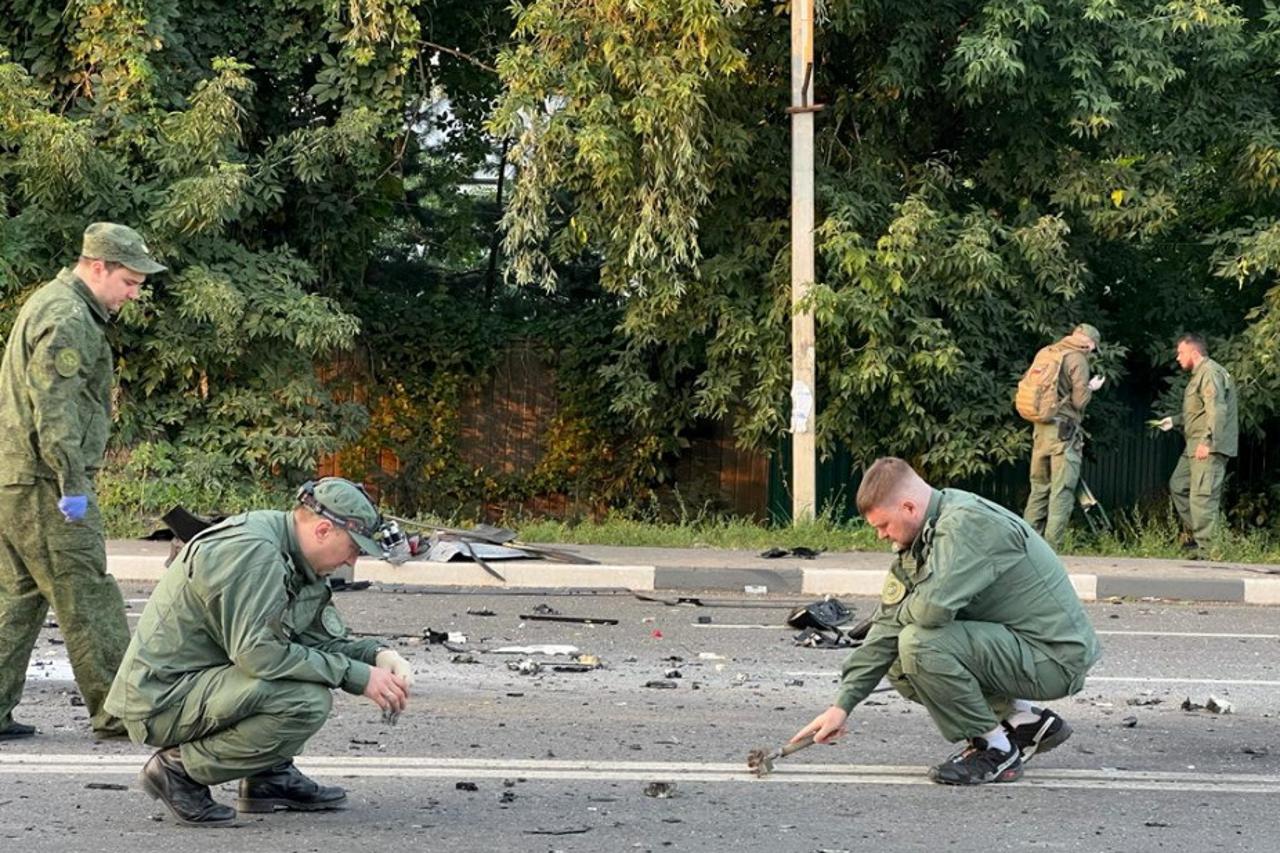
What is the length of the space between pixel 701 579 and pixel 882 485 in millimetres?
6822

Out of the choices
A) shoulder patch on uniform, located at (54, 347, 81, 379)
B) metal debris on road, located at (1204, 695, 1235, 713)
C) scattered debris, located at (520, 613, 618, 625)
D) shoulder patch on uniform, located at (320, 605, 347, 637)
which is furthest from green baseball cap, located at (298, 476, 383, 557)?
scattered debris, located at (520, 613, 618, 625)

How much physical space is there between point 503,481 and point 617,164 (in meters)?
5.90

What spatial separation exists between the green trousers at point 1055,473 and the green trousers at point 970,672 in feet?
27.9

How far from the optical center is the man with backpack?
47.2ft

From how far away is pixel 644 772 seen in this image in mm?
6363

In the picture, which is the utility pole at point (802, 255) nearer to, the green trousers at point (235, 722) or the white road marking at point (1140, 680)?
the white road marking at point (1140, 680)

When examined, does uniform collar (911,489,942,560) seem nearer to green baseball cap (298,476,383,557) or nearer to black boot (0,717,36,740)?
green baseball cap (298,476,383,557)

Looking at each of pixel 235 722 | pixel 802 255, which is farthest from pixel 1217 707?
pixel 802 255

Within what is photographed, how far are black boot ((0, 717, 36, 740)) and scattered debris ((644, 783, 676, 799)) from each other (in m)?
2.42

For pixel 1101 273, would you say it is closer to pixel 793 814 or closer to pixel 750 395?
pixel 750 395

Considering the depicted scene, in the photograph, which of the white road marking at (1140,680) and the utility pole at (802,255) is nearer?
the white road marking at (1140,680)

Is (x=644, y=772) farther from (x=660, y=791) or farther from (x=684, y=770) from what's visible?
(x=660, y=791)

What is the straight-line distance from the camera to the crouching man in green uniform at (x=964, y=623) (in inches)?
230

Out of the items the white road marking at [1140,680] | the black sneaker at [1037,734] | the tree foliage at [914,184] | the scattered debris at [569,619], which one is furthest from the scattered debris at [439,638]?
the tree foliage at [914,184]
